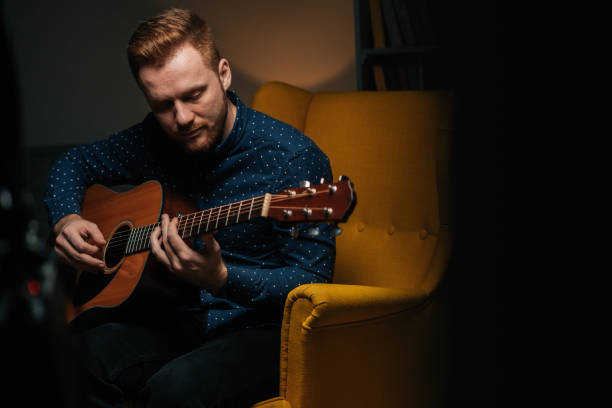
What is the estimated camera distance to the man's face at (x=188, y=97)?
1.19m

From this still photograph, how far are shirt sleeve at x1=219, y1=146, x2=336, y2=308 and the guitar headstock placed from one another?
6cm

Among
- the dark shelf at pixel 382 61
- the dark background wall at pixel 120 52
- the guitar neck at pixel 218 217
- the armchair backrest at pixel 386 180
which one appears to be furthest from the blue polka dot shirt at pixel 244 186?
the dark background wall at pixel 120 52

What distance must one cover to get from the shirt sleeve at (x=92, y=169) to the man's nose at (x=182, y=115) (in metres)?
0.32

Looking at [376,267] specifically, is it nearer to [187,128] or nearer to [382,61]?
[187,128]

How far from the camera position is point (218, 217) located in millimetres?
1044

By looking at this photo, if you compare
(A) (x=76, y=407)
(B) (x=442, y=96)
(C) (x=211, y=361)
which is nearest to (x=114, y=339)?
(C) (x=211, y=361)

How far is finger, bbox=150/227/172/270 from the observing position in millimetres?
1021

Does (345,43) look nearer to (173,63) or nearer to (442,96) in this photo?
(173,63)

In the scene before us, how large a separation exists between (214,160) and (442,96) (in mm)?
1092

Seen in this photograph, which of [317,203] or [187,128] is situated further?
[187,128]

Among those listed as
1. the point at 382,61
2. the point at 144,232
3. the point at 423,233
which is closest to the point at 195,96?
the point at 144,232

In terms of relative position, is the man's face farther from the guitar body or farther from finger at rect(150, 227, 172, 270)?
finger at rect(150, 227, 172, 270)

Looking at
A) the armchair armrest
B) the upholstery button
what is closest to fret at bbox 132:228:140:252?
the armchair armrest

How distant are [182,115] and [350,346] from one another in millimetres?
651
